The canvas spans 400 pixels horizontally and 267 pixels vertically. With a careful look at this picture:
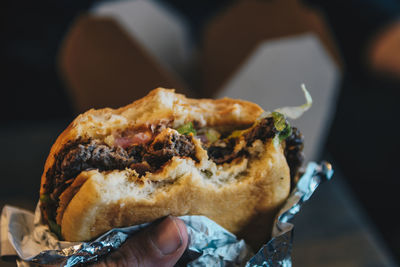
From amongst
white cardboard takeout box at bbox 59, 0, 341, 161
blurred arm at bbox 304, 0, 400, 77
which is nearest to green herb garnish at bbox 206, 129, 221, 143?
white cardboard takeout box at bbox 59, 0, 341, 161

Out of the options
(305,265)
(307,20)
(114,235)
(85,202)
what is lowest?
(305,265)

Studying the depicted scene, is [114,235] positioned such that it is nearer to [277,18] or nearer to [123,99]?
[123,99]

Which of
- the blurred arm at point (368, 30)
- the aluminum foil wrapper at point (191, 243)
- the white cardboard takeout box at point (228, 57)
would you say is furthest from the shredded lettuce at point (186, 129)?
the blurred arm at point (368, 30)

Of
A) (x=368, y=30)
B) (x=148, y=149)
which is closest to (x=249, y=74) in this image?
(x=148, y=149)

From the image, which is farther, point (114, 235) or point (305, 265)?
point (305, 265)

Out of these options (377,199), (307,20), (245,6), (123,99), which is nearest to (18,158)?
(123,99)

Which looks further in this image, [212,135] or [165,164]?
[212,135]

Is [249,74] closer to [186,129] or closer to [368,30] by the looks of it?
[186,129]
